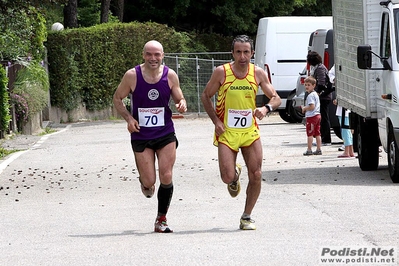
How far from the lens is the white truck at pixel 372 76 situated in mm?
14281

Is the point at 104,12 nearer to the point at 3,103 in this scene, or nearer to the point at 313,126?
the point at 3,103

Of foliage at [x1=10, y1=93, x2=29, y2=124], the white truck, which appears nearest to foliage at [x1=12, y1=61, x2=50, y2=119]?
foliage at [x1=10, y1=93, x2=29, y2=124]

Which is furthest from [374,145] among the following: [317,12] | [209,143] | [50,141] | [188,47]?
[317,12]

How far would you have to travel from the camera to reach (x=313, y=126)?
1956cm

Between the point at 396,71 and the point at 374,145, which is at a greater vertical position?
the point at 396,71

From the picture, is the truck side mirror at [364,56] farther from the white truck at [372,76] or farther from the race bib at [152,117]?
the race bib at [152,117]

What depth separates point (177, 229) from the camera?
10.6m

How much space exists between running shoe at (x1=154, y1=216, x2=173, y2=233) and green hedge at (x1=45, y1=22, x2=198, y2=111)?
24.9 meters

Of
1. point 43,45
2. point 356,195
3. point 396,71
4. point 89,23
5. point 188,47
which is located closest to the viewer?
point 356,195

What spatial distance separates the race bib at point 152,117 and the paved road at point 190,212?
98 cm

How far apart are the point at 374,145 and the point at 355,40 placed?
4.93 feet

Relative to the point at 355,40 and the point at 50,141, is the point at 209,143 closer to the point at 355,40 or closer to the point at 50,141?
the point at 50,141

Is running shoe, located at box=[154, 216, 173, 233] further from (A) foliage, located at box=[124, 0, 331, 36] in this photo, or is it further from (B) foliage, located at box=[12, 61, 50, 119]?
(A) foliage, located at box=[124, 0, 331, 36]

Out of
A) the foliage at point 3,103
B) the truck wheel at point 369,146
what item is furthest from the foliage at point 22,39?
the truck wheel at point 369,146
